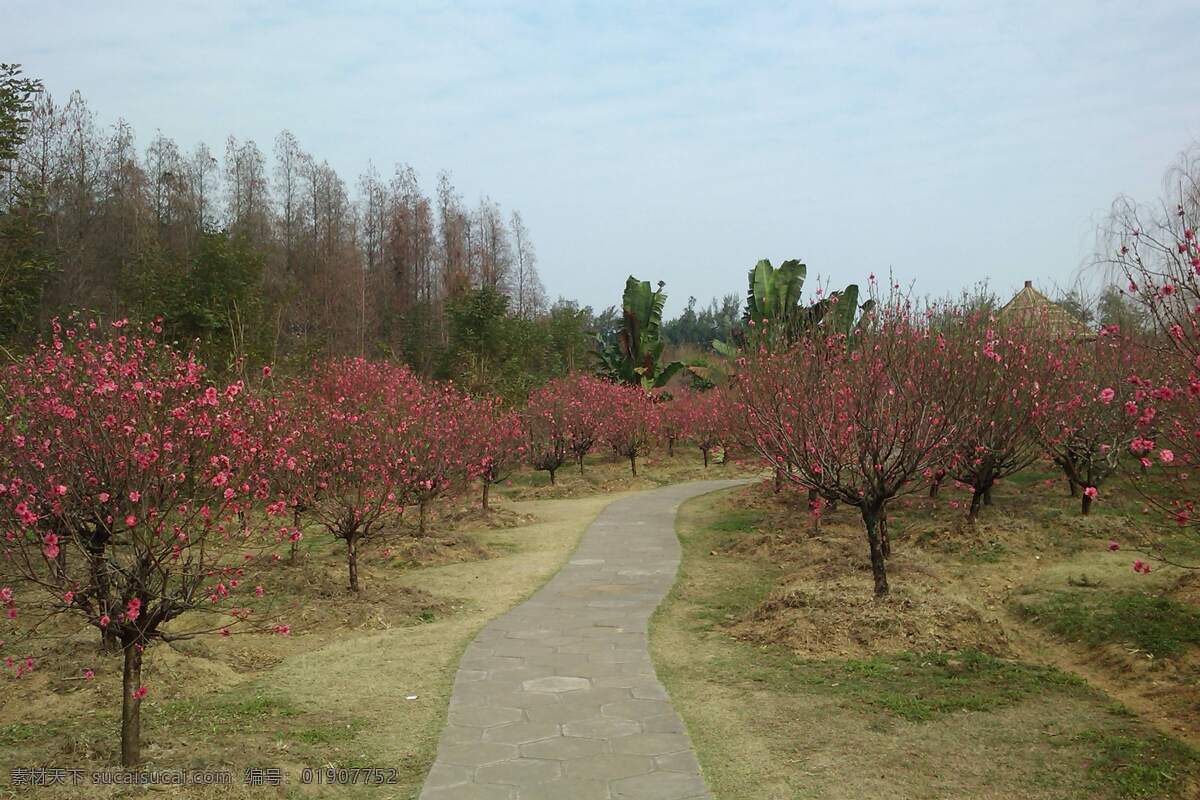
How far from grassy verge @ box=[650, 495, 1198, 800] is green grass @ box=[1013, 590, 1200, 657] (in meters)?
1.14

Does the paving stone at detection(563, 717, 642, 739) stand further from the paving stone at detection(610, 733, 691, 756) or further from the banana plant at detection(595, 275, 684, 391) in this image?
the banana plant at detection(595, 275, 684, 391)

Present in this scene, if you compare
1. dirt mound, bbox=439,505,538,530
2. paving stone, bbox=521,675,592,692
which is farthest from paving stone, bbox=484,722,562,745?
dirt mound, bbox=439,505,538,530

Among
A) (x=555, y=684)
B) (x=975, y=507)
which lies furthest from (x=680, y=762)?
(x=975, y=507)

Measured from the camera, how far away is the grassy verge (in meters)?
4.37

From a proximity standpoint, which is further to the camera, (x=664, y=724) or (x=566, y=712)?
(x=566, y=712)

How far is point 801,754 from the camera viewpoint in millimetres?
4852

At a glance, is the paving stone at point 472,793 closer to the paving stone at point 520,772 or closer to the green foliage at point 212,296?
the paving stone at point 520,772

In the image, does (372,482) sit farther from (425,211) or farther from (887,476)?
(425,211)

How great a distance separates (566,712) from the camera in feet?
18.2

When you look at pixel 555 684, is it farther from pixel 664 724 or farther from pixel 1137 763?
pixel 1137 763

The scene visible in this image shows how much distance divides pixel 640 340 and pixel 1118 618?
86.1 feet

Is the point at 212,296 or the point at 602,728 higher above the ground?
the point at 212,296

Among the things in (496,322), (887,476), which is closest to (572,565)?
(887,476)

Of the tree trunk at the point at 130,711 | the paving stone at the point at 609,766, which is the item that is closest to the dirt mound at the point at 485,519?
the tree trunk at the point at 130,711
